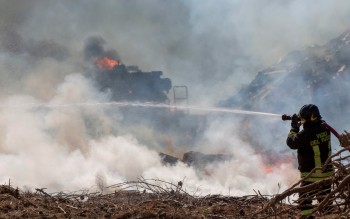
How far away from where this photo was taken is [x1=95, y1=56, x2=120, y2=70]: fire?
1038 inches

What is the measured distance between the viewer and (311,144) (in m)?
5.11

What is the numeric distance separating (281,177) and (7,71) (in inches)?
589

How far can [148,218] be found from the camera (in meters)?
4.14

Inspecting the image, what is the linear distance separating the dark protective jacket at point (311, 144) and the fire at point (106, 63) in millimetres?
21842

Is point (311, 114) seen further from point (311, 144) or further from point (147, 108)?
point (147, 108)

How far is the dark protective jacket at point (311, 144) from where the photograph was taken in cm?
511

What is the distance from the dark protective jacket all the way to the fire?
21.8 metres

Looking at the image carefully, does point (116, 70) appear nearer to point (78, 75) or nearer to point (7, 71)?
point (78, 75)

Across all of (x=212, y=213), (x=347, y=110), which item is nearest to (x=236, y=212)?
(x=212, y=213)

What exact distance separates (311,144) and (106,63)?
22622 mm

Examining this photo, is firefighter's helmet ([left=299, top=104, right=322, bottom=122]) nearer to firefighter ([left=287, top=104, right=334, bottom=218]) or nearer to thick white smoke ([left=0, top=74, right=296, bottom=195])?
firefighter ([left=287, top=104, right=334, bottom=218])

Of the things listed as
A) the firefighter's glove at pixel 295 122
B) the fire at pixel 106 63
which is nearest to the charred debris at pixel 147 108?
the fire at pixel 106 63

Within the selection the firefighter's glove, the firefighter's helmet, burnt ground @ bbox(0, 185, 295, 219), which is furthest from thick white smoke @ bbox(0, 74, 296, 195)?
the firefighter's helmet

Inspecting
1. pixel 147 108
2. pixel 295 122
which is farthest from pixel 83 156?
pixel 295 122
